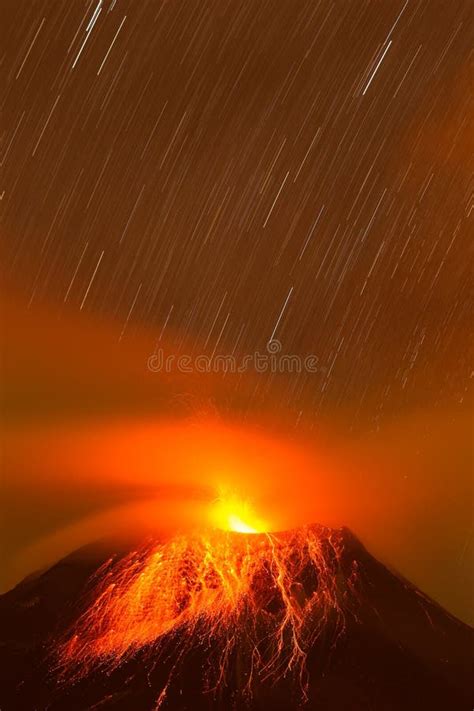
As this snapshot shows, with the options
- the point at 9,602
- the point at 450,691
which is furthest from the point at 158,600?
the point at 450,691

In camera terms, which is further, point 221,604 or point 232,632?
point 221,604

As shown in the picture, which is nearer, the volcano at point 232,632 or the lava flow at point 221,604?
the volcano at point 232,632

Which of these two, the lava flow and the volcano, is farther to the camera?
the lava flow

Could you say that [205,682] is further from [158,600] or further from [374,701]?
[158,600]
